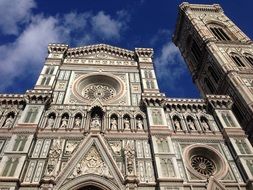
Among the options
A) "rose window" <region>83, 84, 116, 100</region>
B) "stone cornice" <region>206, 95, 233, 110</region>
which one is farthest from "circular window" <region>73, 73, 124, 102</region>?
"stone cornice" <region>206, 95, 233, 110</region>

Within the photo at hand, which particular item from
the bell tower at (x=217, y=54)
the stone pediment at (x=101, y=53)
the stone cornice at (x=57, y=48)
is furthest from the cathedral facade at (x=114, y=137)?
the bell tower at (x=217, y=54)

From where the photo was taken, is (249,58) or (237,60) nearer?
(237,60)

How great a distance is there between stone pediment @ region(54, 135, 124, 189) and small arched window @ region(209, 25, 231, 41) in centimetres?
1886

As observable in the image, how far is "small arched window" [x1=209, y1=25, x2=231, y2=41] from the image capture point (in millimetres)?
28542

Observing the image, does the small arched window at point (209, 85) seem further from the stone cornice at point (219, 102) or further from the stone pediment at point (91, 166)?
the stone pediment at point (91, 166)

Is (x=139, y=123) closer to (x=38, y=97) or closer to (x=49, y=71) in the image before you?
(x=38, y=97)

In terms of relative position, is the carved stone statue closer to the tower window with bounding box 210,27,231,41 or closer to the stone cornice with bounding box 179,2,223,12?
the tower window with bounding box 210,27,231,41

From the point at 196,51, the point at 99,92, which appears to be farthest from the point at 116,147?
the point at 196,51

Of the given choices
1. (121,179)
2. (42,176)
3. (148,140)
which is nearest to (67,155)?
(42,176)

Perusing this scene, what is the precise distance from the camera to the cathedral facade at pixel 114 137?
12.9 m

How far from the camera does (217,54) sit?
24531 mm

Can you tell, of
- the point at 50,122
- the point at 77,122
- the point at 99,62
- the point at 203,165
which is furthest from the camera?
the point at 99,62

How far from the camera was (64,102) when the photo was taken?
57.3 feet

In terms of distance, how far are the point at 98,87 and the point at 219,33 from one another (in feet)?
51.2
